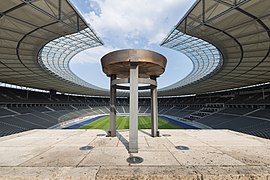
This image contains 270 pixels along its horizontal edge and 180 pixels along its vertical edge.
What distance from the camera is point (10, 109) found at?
126 ft

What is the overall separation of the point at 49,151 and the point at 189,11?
14.5 m

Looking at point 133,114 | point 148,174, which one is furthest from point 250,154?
point 133,114

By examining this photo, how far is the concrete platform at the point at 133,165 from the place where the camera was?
5566mm

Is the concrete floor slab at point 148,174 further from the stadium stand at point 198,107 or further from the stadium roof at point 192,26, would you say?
the stadium stand at point 198,107

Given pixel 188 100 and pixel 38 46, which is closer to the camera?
pixel 38 46

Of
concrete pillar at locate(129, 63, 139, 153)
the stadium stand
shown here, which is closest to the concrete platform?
concrete pillar at locate(129, 63, 139, 153)

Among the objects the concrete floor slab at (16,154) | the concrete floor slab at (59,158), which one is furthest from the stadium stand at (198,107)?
the concrete floor slab at (59,158)

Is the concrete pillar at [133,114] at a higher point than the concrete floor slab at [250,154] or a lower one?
higher

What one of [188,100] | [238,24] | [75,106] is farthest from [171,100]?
[238,24]

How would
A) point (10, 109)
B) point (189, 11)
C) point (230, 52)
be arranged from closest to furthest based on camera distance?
point (189, 11) < point (230, 52) < point (10, 109)

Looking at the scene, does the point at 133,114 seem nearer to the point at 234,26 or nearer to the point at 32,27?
the point at 234,26

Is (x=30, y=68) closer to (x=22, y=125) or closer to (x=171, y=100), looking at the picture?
(x=22, y=125)

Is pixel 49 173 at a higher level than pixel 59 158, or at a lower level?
higher

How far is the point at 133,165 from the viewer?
664 cm
